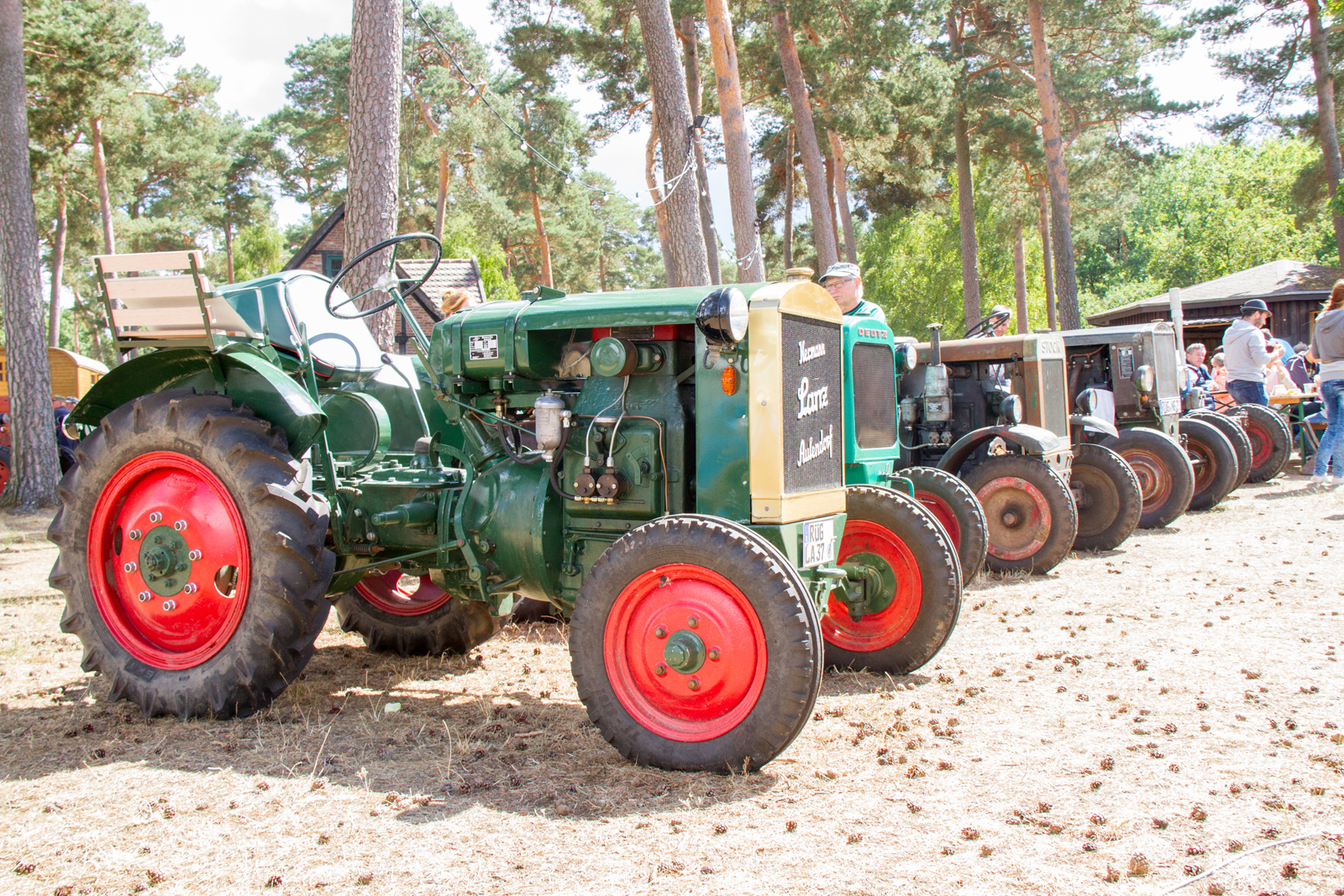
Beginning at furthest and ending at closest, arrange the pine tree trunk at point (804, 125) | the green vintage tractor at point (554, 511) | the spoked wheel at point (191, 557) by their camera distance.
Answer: the pine tree trunk at point (804, 125)
the spoked wheel at point (191, 557)
the green vintage tractor at point (554, 511)

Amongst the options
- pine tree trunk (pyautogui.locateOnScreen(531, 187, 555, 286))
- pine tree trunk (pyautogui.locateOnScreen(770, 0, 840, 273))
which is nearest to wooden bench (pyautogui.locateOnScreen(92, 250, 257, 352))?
pine tree trunk (pyautogui.locateOnScreen(770, 0, 840, 273))

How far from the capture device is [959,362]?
7.84 m

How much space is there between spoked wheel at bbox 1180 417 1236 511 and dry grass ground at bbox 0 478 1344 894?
4.79 meters

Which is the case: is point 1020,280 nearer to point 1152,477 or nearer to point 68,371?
point 1152,477

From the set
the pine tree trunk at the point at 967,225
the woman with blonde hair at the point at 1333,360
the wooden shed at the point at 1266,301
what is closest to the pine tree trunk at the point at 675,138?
the woman with blonde hair at the point at 1333,360

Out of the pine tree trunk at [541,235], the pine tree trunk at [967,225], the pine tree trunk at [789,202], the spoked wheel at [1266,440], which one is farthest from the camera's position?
the pine tree trunk at [541,235]

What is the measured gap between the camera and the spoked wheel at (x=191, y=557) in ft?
11.3

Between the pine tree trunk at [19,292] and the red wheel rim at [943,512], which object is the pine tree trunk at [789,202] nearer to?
the pine tree trunk at [19,292]

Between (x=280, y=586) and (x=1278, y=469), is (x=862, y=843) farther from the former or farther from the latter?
(x=1278, y=469)

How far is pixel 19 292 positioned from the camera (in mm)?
10812

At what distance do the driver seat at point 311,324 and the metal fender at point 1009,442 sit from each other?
3828 mm

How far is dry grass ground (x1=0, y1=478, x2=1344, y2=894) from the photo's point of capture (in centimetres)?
228

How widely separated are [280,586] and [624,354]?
1.43m

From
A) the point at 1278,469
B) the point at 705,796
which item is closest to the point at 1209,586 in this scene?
the point at 705,796
